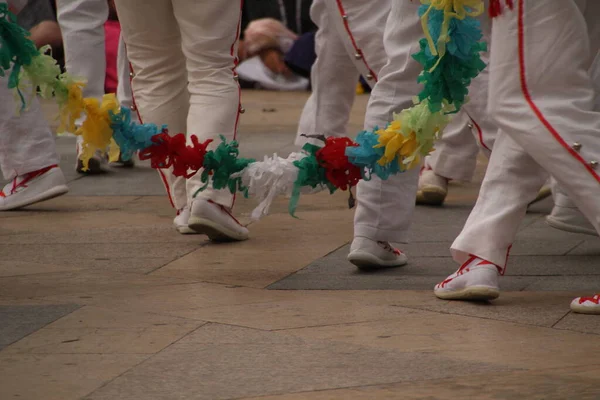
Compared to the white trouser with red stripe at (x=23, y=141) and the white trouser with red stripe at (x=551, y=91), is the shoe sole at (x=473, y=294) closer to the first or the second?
the white trouser with red stripe at (x=551, y=91)

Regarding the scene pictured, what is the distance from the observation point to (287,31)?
12.9 meters

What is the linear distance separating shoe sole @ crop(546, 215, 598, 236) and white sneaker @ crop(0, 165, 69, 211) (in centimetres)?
233

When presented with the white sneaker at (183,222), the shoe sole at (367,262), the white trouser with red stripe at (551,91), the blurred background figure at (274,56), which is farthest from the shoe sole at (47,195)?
the blurred background figure at (274,56)

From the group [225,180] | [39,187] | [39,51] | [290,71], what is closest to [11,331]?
[225,180]

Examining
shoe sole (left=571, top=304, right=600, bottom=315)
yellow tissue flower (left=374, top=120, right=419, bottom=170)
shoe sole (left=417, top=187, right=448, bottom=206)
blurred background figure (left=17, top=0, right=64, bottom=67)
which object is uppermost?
yellow tissue flower (left=374, top=120, right=419, bottom=170)

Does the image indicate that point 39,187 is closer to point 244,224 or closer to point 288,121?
point 244,224

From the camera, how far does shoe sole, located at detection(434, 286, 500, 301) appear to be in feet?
12.5

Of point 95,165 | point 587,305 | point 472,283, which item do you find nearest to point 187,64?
point 472,283

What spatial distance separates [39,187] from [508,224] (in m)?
2.78

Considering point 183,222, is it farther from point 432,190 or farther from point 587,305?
point 587,305

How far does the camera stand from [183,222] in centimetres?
521

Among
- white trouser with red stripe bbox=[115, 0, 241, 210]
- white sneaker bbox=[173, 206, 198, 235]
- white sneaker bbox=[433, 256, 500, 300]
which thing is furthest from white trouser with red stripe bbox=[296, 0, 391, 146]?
white sneaker bbox=[433, 256, 500, 300]

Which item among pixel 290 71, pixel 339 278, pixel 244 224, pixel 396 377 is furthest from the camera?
pixel 290 71

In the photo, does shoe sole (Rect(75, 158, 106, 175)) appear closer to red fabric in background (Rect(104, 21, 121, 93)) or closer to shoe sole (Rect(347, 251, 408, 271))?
shoe sole (Rect(347, 251, 408, 271))
